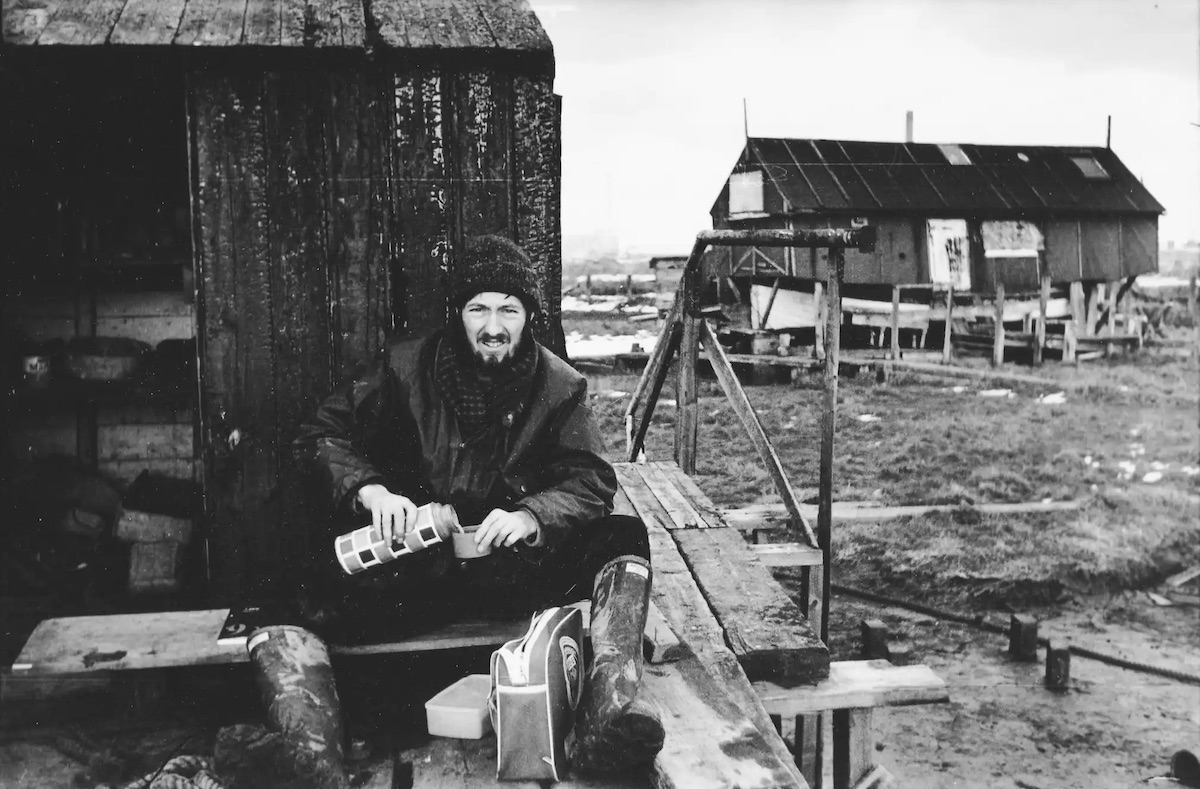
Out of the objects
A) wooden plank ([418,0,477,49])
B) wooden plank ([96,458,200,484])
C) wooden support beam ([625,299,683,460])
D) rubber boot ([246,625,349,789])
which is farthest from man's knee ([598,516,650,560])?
wooden plank ([96,458,200,484])

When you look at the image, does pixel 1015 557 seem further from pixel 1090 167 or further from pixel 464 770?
pixel 1090 167

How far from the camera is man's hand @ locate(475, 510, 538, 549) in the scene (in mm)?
2615

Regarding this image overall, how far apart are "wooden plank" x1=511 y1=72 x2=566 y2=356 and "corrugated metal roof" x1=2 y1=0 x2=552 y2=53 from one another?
6.7 inches

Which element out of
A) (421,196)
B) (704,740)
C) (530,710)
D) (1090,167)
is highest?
(1090,167)

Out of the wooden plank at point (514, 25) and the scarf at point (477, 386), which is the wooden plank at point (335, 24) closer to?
the wooden plank at point (514, 25)

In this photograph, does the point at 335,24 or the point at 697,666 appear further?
the point at 335,24

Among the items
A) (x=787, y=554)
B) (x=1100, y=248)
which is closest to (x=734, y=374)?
(x=787, y=554)

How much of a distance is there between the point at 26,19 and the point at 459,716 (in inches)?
113

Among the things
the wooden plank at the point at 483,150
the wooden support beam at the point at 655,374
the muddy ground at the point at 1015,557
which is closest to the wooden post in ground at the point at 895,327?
the muddy ground at the point at 1015,557

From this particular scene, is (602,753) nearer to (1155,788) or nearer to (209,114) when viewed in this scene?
(209,114)

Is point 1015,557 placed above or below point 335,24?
below

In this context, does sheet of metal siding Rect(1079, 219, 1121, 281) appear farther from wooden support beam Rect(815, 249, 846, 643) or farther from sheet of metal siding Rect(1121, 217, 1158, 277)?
wooden support beam Rect(815, 249, 846, 643)

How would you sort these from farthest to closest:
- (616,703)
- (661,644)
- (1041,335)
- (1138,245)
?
(1138,245) → (1041,335) → (661,644) → (616,703)

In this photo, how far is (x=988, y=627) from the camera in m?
6.19
